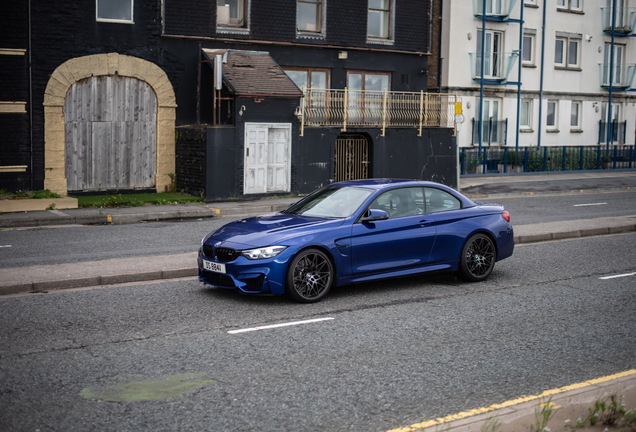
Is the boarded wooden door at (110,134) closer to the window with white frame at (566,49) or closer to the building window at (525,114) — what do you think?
the building window at (525,114)

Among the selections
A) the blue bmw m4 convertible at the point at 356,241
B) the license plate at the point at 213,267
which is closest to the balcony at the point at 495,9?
the blue bmw m4 convertible at the point at 356,241

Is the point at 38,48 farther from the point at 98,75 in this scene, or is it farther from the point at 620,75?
the point at 620,75

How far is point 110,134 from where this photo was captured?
21062 millimetres

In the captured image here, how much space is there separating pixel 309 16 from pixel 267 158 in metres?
6.29

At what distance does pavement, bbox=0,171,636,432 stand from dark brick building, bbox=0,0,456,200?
1.86 meters

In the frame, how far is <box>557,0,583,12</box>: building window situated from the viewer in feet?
119

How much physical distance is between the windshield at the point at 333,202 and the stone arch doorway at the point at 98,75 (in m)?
12.6

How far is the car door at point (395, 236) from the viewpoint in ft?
29.3

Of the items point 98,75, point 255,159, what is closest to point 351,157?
point 255,159

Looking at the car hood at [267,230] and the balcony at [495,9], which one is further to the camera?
the balcony at [495,9]

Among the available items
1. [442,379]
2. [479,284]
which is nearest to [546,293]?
[479,284]

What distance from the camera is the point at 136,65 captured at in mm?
21328

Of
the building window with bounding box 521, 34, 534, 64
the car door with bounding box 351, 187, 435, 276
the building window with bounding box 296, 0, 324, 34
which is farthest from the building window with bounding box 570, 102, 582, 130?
the car door with bounding box 351, 187, 435, 276

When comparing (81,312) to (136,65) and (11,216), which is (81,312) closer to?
(11,216)
